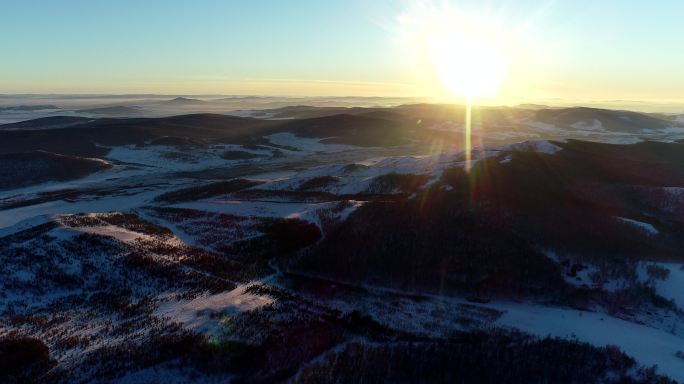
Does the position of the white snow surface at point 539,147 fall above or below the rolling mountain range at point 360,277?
above

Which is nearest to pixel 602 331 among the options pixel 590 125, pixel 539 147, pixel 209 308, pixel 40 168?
pixel 209 308

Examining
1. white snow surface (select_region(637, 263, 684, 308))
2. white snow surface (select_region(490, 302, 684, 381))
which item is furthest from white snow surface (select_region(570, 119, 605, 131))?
white snow surface (select_region(490, 302, 684, 381))

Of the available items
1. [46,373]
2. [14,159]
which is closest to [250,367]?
[46,373]

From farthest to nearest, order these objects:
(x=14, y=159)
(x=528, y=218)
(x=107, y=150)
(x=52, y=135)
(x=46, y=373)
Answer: (x=52, y=135)
(x=107, y=150)
(x=14, y=159)
(x=528, y=218)
(x=46, y=373)

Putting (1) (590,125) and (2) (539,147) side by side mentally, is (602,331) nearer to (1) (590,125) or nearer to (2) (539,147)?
(2) (539,147)

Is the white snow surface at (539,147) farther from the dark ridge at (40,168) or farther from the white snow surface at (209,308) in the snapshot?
the dark ridge at (40,168)

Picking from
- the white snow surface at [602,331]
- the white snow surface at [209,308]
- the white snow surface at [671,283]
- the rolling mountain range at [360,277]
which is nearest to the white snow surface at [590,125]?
the rolling mountain range at [360,277]

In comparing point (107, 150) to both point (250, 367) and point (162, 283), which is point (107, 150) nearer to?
point (162, 283)

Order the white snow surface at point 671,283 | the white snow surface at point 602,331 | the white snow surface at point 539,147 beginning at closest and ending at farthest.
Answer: the white snow surface at point 602,331 → the white snow surface at point 671,283 → the white snow surface at point 539,147
